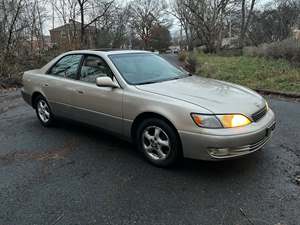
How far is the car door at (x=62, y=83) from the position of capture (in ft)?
14.2

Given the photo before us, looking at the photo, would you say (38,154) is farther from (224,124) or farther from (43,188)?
(224,124)

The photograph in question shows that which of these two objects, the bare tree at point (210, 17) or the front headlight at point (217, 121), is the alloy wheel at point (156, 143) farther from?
the bare tree at point (210, 17)

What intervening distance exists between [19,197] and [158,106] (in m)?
1.83

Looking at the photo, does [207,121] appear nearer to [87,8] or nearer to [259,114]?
[259,114]

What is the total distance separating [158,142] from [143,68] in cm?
129

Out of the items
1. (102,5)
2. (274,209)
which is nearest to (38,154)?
(274,209)

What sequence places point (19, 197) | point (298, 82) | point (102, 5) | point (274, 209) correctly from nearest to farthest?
1. point (274, 209)
2. point (19, 197)
3. point (298, 82)
4. point (102, 5)

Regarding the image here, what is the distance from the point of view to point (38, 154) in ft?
12.8

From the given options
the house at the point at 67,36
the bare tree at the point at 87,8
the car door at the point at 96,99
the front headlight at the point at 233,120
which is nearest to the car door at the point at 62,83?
the car door at the point at 96,99

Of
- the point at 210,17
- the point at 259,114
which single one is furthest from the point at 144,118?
the point at 210,17

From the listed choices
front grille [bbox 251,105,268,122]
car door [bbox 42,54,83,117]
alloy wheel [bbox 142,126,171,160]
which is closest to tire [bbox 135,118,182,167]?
alloy wheel [bbox 142,126,171,160]

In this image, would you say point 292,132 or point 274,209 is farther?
point 292,132

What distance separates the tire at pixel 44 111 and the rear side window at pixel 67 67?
0.61 m

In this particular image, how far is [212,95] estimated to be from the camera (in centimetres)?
326
